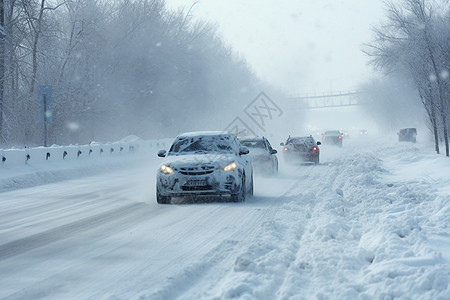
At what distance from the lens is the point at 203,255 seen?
705 centimetres

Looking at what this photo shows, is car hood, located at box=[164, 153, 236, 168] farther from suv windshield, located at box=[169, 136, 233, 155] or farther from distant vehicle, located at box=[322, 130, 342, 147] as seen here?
distant vehicle, located at box=[322, 130, 342, 147]

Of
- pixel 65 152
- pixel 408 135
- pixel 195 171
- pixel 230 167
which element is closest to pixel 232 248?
pixel 195 171

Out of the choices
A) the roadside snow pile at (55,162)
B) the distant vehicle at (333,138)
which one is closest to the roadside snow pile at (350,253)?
the roadside snow pile at (55,162)

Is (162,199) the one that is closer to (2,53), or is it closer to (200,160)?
(200,160)

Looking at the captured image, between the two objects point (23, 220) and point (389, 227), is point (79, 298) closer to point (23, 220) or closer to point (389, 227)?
point (389, 227)

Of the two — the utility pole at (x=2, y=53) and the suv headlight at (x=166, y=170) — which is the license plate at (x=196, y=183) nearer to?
the suv headlight at (x=166, y=170)

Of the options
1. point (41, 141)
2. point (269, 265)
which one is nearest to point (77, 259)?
point (269, 265)

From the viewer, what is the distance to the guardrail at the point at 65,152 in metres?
20.7

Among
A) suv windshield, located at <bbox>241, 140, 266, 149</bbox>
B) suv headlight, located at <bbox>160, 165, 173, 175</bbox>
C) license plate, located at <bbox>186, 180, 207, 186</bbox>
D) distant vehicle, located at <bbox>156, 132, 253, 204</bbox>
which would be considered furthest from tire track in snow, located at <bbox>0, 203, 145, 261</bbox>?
suv windshield, located at <bbox>241, 140, 266, 149</bbox>

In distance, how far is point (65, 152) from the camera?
25047mm

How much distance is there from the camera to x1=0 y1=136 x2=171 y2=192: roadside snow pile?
63.9ft

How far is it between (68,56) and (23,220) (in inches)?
1366

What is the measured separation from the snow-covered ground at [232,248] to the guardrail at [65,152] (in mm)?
7006

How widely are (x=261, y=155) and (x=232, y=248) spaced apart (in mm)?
13925
